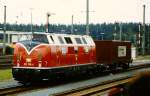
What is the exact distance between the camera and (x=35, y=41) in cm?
2006

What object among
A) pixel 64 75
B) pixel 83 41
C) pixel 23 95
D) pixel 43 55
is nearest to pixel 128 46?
pixel 83 41

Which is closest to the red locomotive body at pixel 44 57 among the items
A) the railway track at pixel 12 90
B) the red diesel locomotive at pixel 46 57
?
the red diesel locomotive at pixel 46 57

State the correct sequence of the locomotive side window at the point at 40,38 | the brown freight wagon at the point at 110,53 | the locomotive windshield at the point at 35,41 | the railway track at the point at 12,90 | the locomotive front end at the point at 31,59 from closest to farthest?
the railway track at the point at 12,90, the locomotive front end at the point at 31,59, the locomotive windshield at the point at 35,41, the locomotive side window at the point at 40,38, the brown freight wagon at the point at 110,53

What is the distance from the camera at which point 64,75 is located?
21.4 meters

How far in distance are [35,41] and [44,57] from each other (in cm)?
110

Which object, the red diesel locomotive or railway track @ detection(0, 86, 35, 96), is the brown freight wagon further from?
railway track @ detection(0, 86, 35, 96)

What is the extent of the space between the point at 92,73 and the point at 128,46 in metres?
7.93

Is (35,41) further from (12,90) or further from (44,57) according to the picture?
(12,90)

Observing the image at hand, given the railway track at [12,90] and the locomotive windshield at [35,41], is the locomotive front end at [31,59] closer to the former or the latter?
the locomotive windshield at [35,41]

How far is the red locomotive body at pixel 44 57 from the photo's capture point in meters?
19.4

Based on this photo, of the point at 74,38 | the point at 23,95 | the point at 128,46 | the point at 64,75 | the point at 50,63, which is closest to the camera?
the point at 23,95

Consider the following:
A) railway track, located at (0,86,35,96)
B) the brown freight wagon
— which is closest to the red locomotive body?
railway track, located at (0,86,35,96)

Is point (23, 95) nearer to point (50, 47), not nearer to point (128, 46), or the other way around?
point (50, 47)

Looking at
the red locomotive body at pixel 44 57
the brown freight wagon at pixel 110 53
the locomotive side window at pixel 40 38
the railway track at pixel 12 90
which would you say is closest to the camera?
the railway track at pixel 12 90
